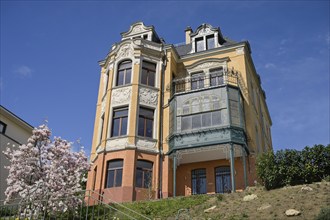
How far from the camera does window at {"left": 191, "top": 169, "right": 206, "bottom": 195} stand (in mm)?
23016

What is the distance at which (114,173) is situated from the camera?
22188mm

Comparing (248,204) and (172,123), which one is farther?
(172,123)

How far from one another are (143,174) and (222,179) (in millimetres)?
5121

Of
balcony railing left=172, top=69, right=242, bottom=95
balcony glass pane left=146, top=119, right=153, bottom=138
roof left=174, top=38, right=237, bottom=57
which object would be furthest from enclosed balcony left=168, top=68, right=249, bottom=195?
roof left=174, top=38, right=237, bottom=57

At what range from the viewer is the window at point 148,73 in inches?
1001

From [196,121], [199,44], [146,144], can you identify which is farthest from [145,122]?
[199,44]

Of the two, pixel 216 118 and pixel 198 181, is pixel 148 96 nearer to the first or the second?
pixel 216 118

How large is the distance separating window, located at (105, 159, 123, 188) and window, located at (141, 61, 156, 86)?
20.5ft

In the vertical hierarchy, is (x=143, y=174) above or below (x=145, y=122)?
below

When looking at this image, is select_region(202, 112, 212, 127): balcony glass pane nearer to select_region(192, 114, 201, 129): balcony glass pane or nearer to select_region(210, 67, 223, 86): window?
select_region(192, 114, 201, 129): balcony glass pane

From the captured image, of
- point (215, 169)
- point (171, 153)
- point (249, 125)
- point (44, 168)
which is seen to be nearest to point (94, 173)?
point (44, 168)

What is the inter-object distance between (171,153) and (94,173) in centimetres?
569

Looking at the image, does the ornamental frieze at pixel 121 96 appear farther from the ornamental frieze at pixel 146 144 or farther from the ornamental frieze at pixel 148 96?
the ornamental frieze at pixel 146 144

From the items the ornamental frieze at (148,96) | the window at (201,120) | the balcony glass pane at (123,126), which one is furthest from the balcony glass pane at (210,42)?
the balcony glass pane at (123,126)
